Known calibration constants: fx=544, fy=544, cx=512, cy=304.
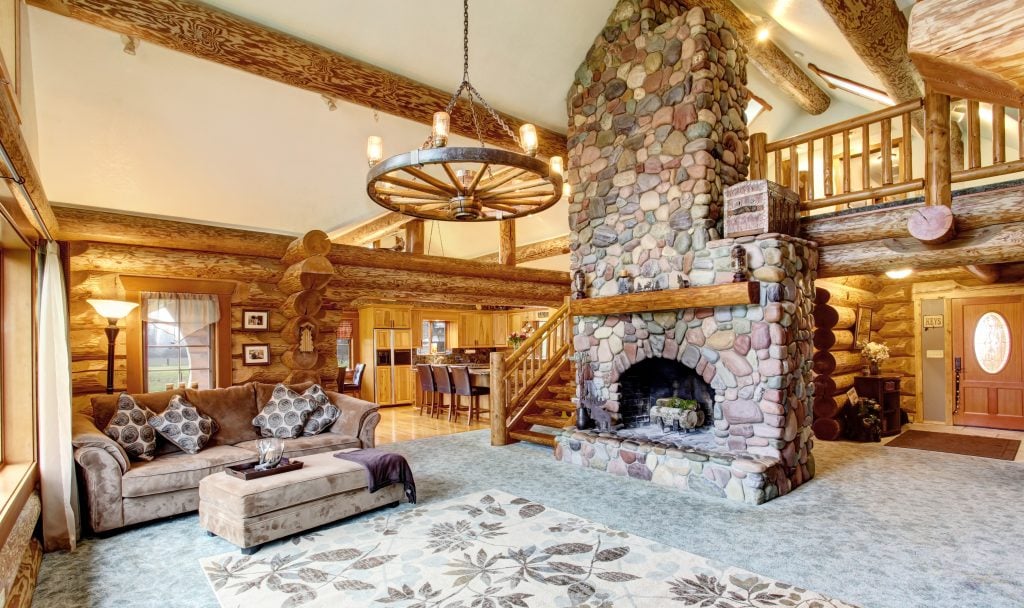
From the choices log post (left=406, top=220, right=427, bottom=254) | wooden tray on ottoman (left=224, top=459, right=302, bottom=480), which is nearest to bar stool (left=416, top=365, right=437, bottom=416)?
log post (left=406, top=220, right=427, bottom=254)

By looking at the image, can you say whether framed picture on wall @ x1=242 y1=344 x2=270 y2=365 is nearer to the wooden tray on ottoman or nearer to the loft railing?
→ the wooden tray on ottoman

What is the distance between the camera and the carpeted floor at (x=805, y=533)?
3.10 metres

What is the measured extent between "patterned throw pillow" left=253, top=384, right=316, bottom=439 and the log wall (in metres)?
1.31

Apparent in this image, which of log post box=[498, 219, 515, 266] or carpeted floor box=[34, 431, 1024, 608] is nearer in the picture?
carpeted floor box=[34, 431, 1024, 608]

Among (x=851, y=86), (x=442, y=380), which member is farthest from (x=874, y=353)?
(x=442, y=380)

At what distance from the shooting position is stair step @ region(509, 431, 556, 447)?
269 inches

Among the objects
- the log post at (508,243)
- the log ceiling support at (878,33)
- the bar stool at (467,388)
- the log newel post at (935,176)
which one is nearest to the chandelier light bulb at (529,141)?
the log ceiling support at (878,33)

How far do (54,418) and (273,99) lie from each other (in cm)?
396

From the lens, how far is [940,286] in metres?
8.82

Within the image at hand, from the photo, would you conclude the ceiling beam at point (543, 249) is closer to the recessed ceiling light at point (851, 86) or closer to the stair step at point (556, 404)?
the stair step at point (556, 404)

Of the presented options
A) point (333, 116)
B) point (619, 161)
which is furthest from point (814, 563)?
point (333, 116)

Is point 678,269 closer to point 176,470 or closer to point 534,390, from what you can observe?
point 534,390

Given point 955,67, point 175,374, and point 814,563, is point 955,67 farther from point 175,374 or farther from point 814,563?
point 175,374

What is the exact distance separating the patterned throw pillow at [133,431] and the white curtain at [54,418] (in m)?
0.57
